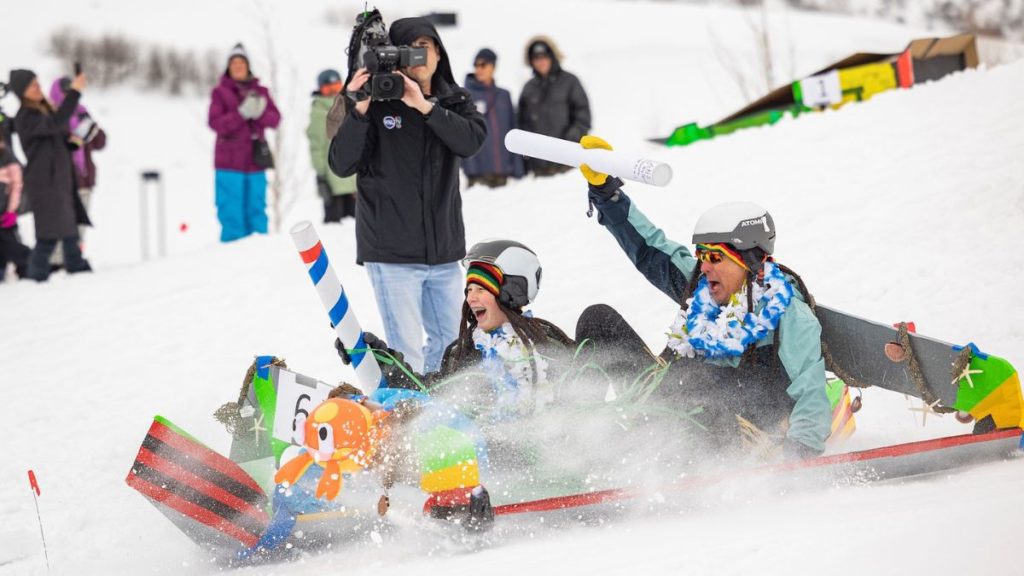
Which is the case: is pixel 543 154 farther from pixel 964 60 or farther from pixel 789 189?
pixel 964 60

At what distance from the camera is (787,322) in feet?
13.5

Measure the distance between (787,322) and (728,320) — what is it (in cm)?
22

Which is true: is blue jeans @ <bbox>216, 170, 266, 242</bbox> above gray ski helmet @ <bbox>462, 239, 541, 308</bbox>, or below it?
above

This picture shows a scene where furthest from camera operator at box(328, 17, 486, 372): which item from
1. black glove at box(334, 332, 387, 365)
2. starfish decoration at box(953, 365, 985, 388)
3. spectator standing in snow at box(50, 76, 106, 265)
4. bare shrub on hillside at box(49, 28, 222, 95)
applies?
bare shrub on hillside at box(49, 28, 222, 95)

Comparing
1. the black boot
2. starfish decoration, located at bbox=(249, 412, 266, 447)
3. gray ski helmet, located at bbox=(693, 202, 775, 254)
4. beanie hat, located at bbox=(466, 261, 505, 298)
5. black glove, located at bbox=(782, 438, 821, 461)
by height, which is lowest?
the black boot

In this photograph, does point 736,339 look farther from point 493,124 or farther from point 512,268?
point 493,124

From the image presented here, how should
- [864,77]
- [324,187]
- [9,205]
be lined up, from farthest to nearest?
[864,77] → [324,187] → [9,205]

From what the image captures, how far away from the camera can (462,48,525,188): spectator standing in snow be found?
10000 millimetres

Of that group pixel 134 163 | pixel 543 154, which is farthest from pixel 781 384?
pixel 134 163

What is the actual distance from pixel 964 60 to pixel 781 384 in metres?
7.90

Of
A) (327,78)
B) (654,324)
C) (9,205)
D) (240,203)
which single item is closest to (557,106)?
(327,78)

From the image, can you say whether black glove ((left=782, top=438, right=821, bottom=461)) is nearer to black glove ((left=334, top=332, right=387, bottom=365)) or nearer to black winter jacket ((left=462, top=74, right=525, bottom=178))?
black glove ((left=334, top=332, right=387, bottom=365))

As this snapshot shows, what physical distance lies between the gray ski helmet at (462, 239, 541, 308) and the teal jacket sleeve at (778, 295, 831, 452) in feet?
3.06

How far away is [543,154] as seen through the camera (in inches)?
164
